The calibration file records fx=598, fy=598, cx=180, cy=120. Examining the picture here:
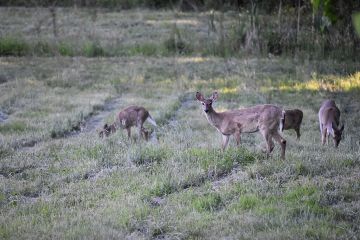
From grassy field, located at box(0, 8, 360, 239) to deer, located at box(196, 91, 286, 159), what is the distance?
12.9 inches

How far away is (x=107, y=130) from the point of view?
1316 cm

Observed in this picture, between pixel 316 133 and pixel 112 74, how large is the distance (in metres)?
8.89

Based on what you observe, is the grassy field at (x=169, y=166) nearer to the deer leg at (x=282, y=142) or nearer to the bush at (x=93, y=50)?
the deer leg at (x=282, y=142)

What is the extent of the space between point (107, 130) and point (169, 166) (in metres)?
3.46

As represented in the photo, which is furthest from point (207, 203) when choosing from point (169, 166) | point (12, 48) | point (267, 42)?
point (12, 48)

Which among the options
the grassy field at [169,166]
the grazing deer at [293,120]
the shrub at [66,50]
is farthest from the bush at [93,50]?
the grazing deer at [293,120]

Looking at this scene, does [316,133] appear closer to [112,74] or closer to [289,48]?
[112,74]

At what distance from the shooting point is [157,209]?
8102 mm

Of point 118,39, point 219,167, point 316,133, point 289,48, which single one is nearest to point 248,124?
point 219,167

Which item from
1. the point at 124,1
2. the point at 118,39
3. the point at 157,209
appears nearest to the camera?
the point at 157,209

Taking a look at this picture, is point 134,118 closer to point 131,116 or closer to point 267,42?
point 131,116

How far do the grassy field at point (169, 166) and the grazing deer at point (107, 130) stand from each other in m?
0.18

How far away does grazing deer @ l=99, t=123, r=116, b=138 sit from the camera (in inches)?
509

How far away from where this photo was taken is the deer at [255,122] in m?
10.8
